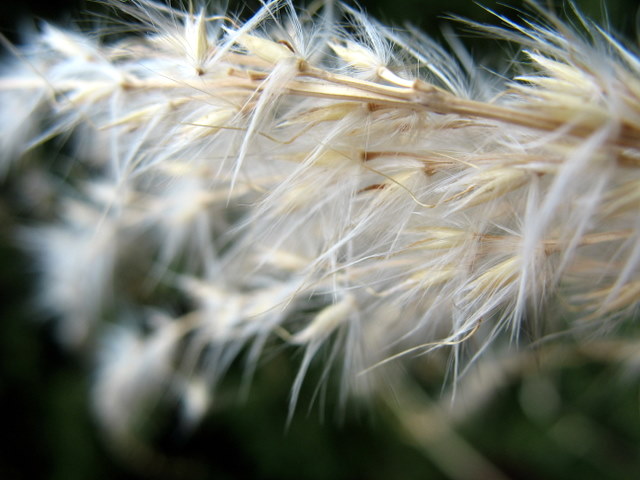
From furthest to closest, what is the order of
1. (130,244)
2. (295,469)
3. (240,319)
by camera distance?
(295,469) < (130,244) < (240,319)

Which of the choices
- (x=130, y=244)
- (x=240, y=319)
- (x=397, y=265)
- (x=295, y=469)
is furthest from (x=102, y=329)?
(x=397, y=265)

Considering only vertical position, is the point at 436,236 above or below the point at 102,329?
above

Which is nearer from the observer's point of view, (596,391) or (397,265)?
(397,265)

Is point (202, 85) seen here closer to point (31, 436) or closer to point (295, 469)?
point (295, 469)

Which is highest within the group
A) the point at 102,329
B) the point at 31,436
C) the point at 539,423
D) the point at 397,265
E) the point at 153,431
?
the point at 397,265

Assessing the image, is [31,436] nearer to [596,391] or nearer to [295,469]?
[295,469]

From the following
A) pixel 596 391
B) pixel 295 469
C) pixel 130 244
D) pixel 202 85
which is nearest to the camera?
pixel 202 85
